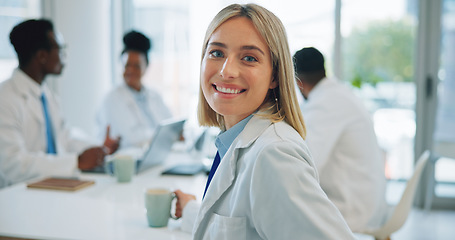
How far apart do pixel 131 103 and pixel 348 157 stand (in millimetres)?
1897

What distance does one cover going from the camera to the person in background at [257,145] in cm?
86

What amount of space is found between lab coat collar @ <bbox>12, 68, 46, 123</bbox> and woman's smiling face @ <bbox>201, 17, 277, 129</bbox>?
168cm

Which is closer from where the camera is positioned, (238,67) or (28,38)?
(238,67)

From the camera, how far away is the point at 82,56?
4.32 metres

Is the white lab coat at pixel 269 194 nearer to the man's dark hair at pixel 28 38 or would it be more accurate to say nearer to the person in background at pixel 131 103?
the man's dark hair at pixel 28 38

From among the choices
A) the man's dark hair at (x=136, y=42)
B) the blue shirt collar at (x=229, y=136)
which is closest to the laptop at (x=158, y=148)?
the blue shirt collar at (x=229, y=136)

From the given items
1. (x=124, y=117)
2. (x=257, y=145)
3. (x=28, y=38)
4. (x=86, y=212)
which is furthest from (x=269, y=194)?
(x=124, y=117)

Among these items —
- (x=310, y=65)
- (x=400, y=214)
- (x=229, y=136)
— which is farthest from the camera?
(x=310, y=65)

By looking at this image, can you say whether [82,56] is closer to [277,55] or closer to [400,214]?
[400,214]

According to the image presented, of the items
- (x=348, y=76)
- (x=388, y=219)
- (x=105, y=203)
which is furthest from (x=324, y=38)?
(x=105, y=203)

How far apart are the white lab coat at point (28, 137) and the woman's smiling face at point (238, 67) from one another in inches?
47.7

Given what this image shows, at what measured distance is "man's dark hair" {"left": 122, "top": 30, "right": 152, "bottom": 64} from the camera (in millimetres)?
3348

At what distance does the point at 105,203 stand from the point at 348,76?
335 centimetres

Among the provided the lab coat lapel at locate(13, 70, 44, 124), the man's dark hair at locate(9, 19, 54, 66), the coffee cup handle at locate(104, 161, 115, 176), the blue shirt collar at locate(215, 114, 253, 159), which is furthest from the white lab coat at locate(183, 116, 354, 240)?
the man's dark hair at locate(9, 19, 54, 66)
